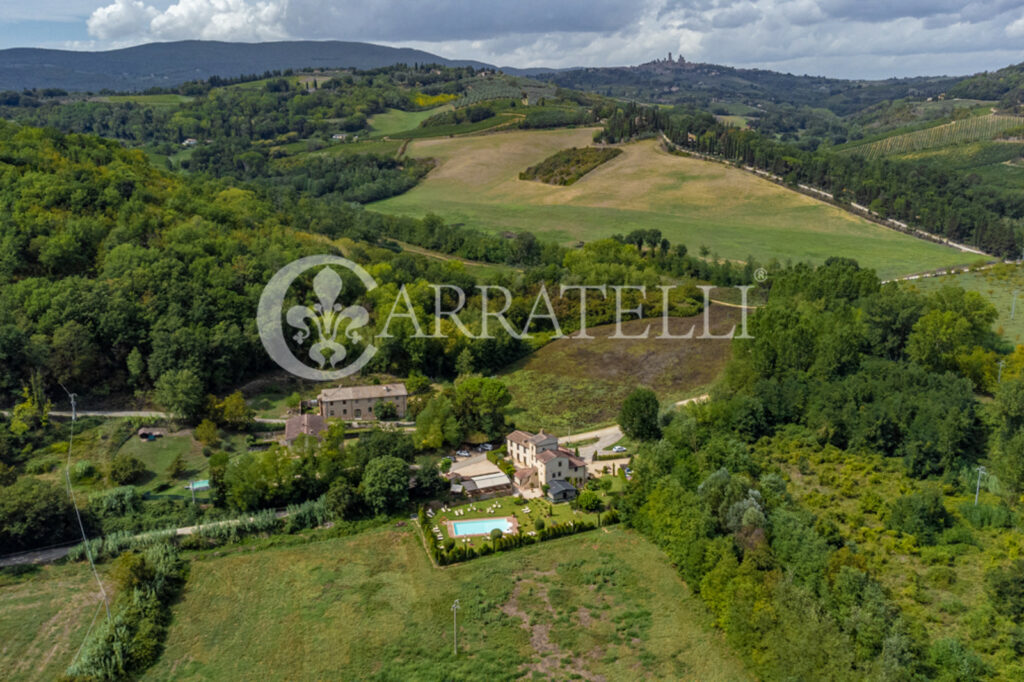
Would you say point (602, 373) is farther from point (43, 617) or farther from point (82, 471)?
point (43, 617)

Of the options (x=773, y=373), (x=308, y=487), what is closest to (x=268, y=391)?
(x=308, y=487)

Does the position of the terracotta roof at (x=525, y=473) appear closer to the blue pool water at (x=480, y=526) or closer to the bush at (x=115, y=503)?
the blue pool water at (x=480, y=526)

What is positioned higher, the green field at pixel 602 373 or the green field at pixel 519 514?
the green field at pixel 602 373

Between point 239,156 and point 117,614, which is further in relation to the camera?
point 239,156

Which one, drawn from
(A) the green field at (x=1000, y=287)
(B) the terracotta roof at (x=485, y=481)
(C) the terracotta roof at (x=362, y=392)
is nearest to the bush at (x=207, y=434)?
(C) the terracotta roof at (x=362, y=392)

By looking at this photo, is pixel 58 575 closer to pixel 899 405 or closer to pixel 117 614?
pixel 117 614

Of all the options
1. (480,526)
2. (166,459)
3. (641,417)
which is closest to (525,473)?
(480,526)
